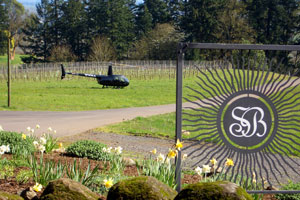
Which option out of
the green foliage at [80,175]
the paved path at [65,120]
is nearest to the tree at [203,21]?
the paved path at [65,120]

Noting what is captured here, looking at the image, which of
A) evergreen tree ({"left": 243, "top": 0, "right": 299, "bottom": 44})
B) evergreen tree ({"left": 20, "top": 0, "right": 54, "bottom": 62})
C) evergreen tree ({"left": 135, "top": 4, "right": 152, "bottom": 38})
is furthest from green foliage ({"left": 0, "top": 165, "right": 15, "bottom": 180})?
evergreen tree ({"left": 20, "top": 0, "right": 54, "bottom": 62})

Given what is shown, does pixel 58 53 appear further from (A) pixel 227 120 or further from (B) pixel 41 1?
(A) pixel 227 120

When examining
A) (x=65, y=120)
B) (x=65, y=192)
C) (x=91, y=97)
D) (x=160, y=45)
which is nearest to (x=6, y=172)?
(x=65, y=192)

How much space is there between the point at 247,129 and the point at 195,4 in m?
58.1

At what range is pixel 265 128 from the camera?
16.2 ft

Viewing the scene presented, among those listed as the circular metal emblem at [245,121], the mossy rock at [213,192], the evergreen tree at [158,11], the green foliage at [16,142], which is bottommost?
the green foliage at [16,142]

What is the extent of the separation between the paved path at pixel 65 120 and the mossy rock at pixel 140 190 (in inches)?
316

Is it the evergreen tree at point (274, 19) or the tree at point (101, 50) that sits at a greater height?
the evergreen tree at point (274, 19)

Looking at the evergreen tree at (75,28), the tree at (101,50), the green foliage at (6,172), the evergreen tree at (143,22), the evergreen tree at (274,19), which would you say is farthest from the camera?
the evergreen tree at (143,22)

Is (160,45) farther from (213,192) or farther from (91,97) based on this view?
(213,192)

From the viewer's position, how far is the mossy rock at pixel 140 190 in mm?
3852

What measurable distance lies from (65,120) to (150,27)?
171 feet

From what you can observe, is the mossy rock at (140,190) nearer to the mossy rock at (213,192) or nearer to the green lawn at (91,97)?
the mossy rock at (213,192)

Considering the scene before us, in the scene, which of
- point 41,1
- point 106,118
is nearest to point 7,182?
point 106,118
